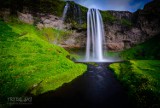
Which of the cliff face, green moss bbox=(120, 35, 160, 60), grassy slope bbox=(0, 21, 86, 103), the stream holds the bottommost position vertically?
the stream

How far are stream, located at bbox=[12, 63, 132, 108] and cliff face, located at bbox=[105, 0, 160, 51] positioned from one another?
4757cm

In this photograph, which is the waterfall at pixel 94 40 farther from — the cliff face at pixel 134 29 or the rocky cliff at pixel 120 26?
the cliff face at pixel 134 29

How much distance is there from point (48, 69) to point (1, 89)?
846cm

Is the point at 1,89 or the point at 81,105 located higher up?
the point at 1,89

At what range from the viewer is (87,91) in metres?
19.5

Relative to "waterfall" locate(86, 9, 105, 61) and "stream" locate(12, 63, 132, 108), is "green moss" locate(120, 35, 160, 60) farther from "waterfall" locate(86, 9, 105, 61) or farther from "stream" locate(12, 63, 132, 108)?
"stream" locate(12, 63, 132, 108)

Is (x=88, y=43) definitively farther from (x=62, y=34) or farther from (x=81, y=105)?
(x=81, y=105)

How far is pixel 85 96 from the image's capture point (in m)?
17.6

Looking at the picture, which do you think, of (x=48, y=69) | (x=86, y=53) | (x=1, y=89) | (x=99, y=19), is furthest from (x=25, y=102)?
(x=99, y=19)

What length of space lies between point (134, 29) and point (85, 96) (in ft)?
201

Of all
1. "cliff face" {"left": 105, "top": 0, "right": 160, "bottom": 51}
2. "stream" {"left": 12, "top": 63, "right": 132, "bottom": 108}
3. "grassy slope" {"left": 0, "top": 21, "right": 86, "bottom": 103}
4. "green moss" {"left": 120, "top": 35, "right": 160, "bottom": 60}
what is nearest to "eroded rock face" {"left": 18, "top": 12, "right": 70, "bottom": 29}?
"cliff face" {"left": 105, "top": 0, "right": 160, "bottom": 51}

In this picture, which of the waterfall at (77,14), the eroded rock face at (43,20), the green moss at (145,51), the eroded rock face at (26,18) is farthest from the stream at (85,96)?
the eroded rock face at (26,18)

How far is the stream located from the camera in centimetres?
1521

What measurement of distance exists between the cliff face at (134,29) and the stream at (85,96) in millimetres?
47568
